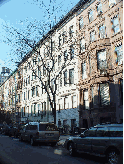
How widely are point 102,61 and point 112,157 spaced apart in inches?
673

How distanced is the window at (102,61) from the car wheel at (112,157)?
52.7 ft

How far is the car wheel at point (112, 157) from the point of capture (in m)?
8.43

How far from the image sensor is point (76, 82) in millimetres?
28797

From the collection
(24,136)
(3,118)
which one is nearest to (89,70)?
(24,136)

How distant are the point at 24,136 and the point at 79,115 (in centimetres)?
1039

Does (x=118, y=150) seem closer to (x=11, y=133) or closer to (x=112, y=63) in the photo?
(x=112, y=63)

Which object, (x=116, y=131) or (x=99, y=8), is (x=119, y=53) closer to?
(x=99, y=8)

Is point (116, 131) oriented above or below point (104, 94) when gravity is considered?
below

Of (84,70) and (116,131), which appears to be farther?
(84,70)

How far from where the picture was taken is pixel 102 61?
24.6 meters

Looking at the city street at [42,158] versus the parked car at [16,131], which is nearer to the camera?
the city street at [42,158]

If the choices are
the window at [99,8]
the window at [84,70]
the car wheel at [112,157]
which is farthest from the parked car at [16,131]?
the window at [99,8]

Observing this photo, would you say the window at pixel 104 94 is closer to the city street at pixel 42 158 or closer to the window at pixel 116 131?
the city street at pixel 42 158

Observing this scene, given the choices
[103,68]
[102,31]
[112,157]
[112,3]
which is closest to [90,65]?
[103,68]
